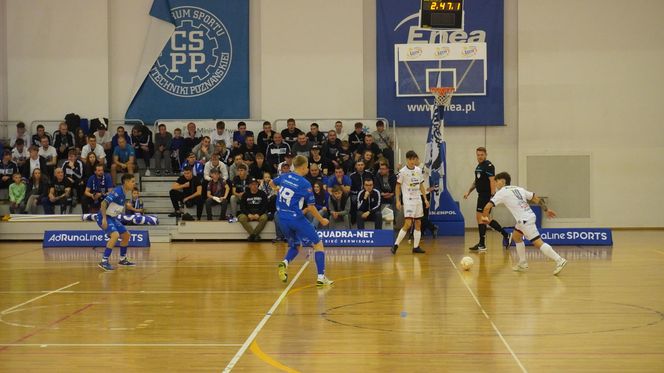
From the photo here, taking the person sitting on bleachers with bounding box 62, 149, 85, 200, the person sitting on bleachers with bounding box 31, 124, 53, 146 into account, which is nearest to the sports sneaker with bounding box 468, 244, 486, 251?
the person sitting on bleachers with bounding box 62, 149, 85, 200

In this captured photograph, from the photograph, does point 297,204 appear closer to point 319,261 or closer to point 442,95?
point 319,261

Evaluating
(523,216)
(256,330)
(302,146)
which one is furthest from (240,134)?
(256,330)

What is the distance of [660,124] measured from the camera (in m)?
25.8

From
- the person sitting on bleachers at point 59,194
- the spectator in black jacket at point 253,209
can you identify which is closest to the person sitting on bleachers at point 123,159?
the person sitting on bleachers at point 59,194

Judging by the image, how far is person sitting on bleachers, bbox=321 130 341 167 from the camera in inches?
934

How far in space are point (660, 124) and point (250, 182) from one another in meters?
12.9

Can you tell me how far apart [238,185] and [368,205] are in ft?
12.1

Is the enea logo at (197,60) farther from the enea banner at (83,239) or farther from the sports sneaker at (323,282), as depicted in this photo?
the sports sneaker at (323,282)

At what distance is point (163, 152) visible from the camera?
25109mm

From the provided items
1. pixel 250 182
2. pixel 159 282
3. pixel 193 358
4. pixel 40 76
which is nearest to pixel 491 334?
pixel 193 358

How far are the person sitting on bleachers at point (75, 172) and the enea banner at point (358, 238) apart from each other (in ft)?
24.4

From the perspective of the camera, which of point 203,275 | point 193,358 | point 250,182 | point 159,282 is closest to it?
point 193,358

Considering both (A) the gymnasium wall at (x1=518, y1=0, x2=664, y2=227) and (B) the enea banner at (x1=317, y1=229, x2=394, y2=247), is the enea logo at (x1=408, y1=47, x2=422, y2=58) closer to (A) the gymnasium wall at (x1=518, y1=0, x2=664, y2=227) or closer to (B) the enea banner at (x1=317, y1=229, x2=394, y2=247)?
(A) the gymnasium wall at (x1=518, y1=0, x2=664, y2=227)

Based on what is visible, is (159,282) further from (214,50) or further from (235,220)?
(214,50)
